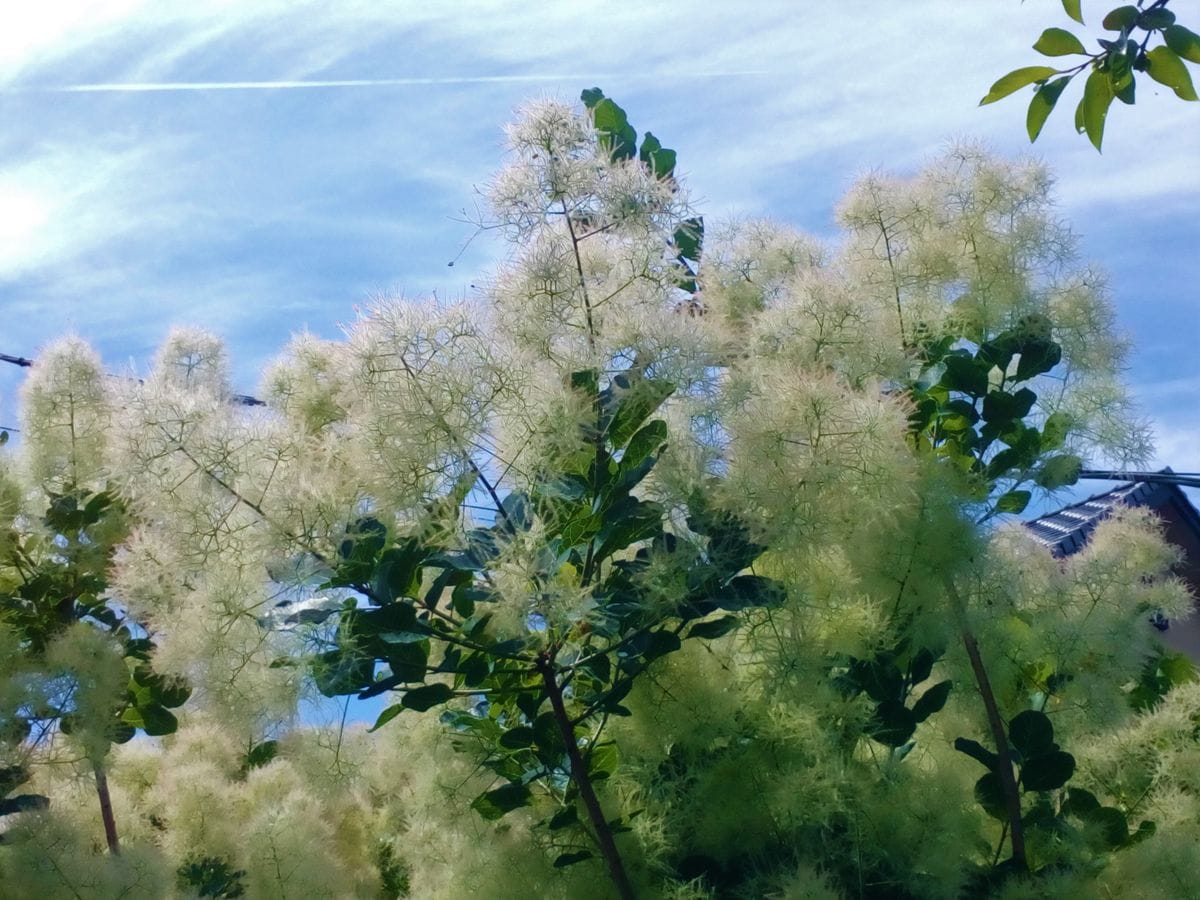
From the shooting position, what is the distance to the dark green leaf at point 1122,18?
118 centimetres

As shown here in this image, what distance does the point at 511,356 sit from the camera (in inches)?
59.8

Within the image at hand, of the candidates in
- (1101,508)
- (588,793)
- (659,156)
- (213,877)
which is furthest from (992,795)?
(1101,508)

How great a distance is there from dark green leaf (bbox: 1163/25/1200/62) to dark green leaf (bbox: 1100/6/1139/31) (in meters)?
0.03

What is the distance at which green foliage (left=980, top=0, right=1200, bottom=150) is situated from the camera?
3.81 ft

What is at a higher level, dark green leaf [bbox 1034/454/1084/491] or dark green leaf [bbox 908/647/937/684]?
dark green leaf [bbox 1034/454/1084/491]

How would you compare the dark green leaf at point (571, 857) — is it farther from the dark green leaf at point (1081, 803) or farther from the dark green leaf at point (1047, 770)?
the dark green leaf at point (1081, 803)

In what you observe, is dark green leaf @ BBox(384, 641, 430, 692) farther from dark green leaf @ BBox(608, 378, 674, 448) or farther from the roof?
the roof

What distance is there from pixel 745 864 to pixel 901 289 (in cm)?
87

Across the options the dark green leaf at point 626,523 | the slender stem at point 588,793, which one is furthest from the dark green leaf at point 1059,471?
the slender stem at point 588,793

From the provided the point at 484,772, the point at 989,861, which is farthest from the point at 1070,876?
the point at 484,772

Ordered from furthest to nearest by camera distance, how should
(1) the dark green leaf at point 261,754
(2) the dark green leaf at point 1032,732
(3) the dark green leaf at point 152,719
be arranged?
(1) the dark green leaf at point 261,754 < (3) the dark green leaf at point 152,719 < (2) the dark green leaf at point 1032,732

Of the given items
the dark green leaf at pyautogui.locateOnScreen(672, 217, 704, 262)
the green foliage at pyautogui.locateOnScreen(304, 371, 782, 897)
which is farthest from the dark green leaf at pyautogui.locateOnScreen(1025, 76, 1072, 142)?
the dark green leaf at pyautogui.locateOnScreen(672, 217, 704, 262)

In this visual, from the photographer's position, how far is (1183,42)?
3.78ft

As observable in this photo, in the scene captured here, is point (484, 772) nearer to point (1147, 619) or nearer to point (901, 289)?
point (901, 289)
